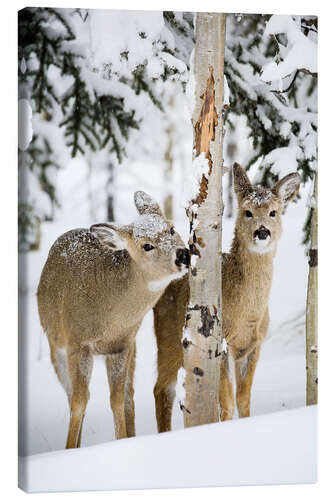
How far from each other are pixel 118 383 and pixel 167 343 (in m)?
0.35

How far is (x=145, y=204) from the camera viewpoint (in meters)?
4.35

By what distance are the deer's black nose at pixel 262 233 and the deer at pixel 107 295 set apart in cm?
50

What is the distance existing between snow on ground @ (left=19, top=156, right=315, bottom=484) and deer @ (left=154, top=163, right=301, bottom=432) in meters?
0.05

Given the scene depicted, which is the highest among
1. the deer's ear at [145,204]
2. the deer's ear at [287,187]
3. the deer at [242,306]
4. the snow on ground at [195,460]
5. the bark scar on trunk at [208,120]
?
the bark scar on trunk at [208,120]

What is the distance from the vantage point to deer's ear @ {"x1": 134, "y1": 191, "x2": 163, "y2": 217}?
4.34 m

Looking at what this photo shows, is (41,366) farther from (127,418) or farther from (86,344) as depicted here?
(127,418)

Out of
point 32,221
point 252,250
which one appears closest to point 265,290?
point 252,250

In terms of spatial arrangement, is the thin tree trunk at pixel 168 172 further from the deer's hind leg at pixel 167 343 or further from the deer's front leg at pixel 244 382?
the deer's front leg at pixel 244 382

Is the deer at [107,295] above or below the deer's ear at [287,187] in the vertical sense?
below

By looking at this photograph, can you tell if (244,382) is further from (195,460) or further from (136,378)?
(136,378)

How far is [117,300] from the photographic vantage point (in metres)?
4.35

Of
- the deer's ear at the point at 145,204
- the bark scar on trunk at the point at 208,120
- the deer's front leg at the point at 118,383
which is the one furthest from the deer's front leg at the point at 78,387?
the bark scar on trunk at the point at 208,120

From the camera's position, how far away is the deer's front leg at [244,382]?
178 inches

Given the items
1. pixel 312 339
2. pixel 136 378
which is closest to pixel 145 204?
pixel 136 378
